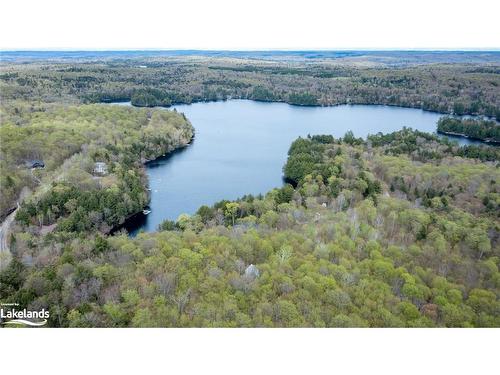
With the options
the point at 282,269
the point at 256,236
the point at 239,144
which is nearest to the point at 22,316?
the point at 282,269

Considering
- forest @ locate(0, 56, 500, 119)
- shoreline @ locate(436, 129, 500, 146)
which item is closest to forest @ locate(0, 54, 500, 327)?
shoreline @ locate(436, 129, 500, 146)

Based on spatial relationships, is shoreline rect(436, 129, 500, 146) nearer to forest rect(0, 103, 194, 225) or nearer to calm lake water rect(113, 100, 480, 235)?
calm lake water rect(113, 100, 480, 235)

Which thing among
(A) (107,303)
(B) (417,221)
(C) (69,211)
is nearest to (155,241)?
(A) (107,303)

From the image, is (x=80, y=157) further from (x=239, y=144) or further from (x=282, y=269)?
(x=282, y=269)

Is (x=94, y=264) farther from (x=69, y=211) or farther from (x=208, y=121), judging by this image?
(x=208, y=121)

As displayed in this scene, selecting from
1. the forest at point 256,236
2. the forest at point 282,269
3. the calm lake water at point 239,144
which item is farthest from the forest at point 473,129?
the forest at point 282,269

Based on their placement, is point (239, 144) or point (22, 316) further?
point (239, 144)
